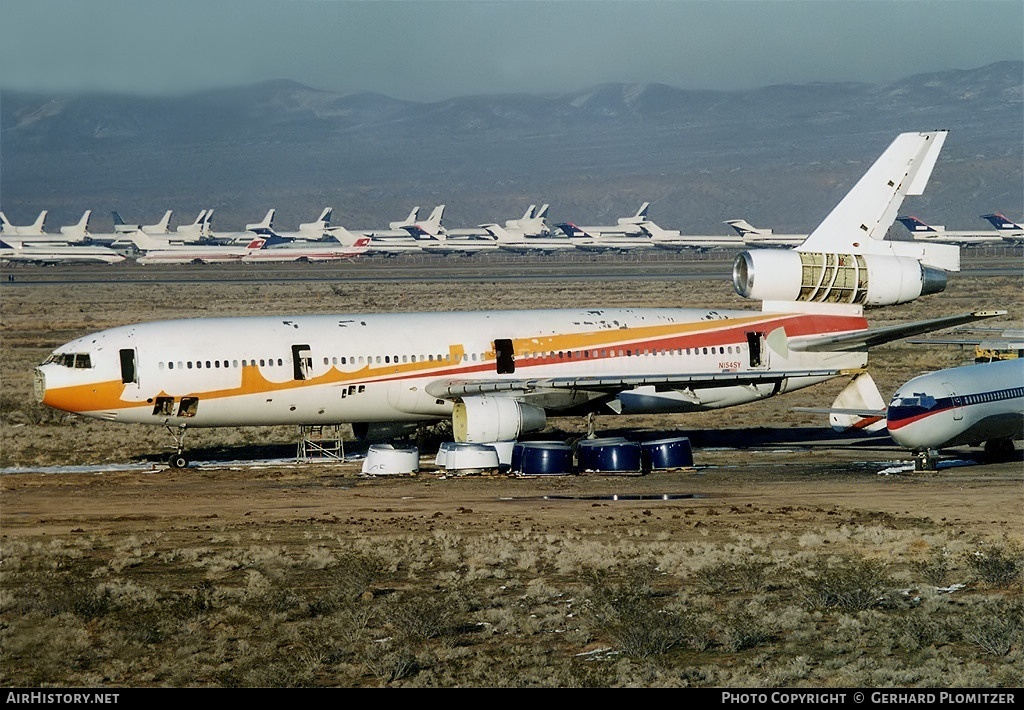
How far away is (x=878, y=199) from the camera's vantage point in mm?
49625

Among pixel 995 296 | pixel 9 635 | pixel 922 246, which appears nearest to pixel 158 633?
pixel 9 635

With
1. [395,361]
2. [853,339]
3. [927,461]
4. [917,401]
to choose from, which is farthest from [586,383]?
[927,461]

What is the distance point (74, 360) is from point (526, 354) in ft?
47.7

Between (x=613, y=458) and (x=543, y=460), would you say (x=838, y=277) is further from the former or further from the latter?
(x=543, y=460)

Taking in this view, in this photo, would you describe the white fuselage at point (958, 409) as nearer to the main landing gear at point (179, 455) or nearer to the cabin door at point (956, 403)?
the cabin door at point (956, 403)

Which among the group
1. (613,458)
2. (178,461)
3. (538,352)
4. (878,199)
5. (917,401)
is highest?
(878,199)

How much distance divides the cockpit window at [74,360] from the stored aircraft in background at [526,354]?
49 millimetres

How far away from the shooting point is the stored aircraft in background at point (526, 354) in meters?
44.7

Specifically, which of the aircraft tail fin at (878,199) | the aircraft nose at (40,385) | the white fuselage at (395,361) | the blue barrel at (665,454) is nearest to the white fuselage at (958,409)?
the white fuselage at (395,361)

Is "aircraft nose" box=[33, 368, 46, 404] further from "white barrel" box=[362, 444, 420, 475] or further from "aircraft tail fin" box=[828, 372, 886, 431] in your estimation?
"aircraft tail fin" box=[828, 372, 886, 431]

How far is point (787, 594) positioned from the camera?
2706cm

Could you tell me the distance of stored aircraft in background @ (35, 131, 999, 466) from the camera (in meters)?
44.7

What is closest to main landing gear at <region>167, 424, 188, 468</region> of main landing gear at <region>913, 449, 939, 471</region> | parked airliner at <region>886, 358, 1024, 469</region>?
parked airliner at <region>886, 358, 1024, 469</region>

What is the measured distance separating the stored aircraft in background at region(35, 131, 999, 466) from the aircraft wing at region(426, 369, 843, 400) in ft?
0.21
